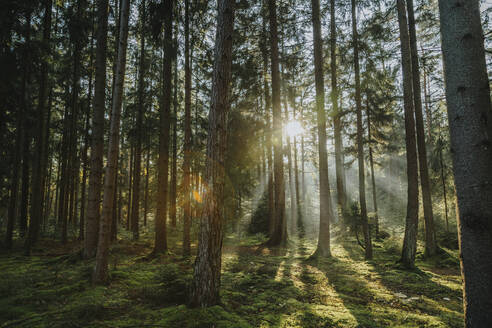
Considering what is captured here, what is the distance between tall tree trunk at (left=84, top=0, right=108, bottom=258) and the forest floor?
909 millimetres

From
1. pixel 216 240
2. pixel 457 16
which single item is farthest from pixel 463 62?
pixel 216 240

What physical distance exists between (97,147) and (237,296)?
6249 mm

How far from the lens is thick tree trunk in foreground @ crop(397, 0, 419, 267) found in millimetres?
8172

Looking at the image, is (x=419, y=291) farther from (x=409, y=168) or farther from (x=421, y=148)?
(x=421, y=148)

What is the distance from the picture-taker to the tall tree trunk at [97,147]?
23.3 ft

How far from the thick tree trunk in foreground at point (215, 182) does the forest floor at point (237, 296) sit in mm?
395

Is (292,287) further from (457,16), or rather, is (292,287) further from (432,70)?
(432,70)

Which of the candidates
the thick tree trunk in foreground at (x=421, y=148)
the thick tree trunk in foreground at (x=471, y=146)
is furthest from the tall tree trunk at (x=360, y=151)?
the thick tree trunk in foreground at (x=471, y=146)

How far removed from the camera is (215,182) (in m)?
4.18

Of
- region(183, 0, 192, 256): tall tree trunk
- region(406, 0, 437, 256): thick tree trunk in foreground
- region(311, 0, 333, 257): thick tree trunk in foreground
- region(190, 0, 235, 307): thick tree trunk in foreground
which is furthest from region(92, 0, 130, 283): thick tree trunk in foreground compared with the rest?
region(406, 0, 437, 256): thick tree trunk in foreground

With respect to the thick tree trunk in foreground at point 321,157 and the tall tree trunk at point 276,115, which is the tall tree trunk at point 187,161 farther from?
the thick tree trunk in foreground at point 321,157

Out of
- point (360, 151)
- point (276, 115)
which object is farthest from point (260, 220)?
point (360, 151)

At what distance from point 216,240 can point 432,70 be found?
1224 centimetres

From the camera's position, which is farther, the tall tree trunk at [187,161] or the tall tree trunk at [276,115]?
the tall tree trunk at [276,115]
